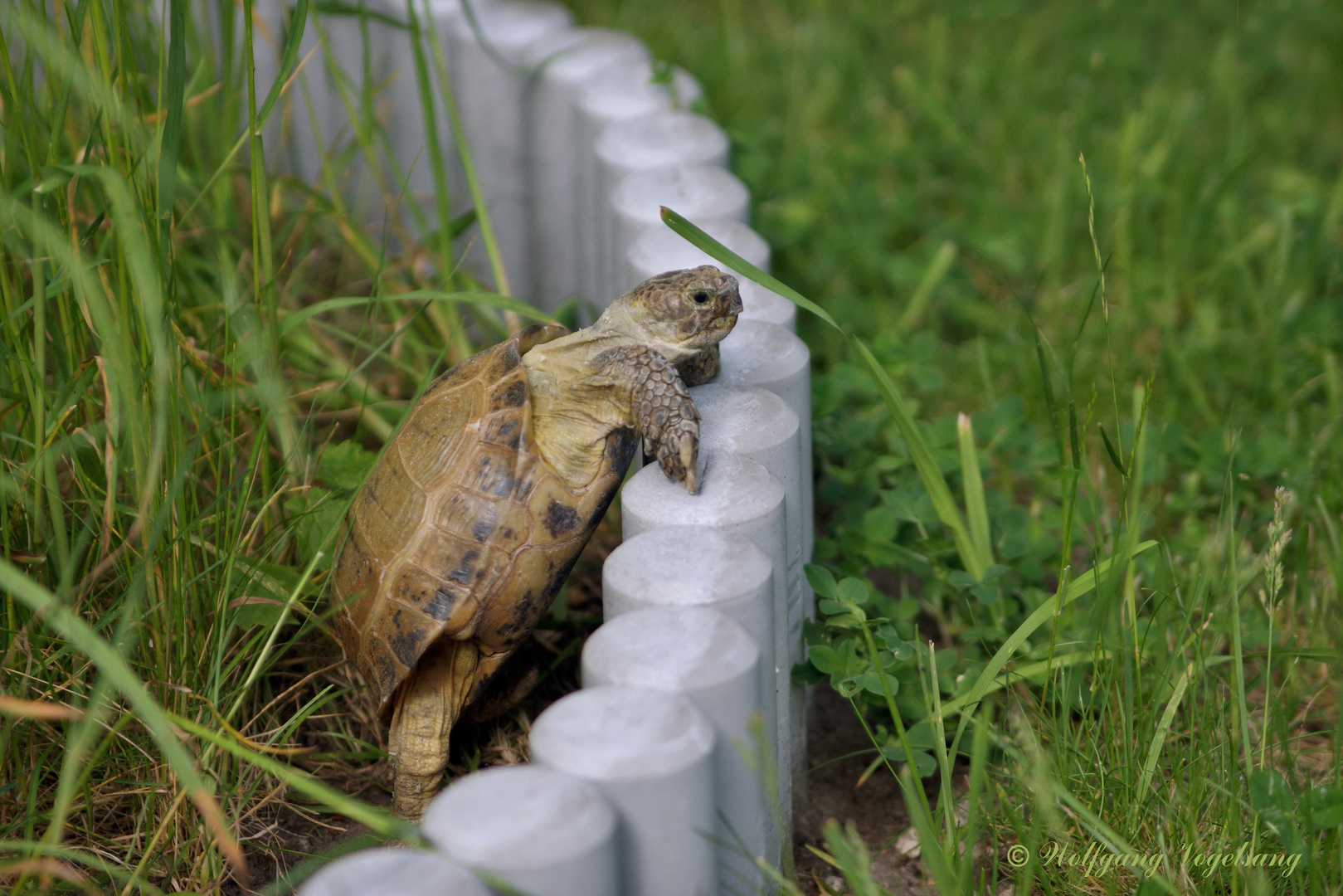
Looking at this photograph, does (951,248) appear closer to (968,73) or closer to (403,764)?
(968,73)

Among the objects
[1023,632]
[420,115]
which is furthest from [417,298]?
[420,115]

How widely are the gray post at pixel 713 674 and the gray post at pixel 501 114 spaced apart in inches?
64.9

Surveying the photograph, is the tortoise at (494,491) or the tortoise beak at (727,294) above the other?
the tortoise beak at (727,294)

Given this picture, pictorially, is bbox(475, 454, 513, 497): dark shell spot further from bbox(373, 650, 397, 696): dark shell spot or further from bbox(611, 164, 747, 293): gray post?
bbox(611, 164, 747, 293): gray post

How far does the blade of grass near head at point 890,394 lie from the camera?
47.4 inches

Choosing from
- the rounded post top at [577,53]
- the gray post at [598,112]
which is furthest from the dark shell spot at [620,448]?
the rounded post top at [577,53]

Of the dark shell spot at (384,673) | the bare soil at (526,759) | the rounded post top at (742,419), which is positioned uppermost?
the rounded post top at (742,419)

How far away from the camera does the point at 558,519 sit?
1.28 meters

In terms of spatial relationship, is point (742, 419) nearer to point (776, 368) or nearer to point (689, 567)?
point (776, 368)

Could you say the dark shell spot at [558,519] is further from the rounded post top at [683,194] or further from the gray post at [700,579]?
the rounded post top at [683,194]

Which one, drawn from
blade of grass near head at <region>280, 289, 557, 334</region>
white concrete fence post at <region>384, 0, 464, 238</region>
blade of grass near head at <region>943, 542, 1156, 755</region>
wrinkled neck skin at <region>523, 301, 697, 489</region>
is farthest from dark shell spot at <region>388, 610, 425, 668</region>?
white concrete fence post at <region>384, 0, 464, 238</region>

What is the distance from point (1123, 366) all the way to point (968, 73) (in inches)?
50.7

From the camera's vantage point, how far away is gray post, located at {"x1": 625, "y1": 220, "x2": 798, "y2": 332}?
1.63 metres

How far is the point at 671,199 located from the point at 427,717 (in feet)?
3.20
